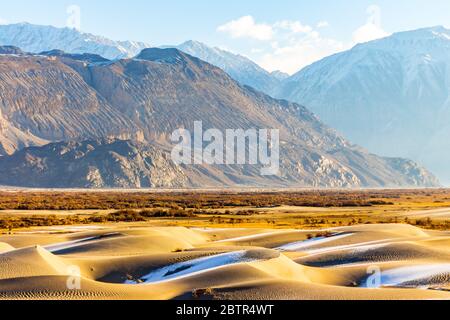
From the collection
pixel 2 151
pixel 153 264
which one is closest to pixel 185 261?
pixel 153 264

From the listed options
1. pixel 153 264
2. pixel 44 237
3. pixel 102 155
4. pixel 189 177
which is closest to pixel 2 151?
pixel 102 155
